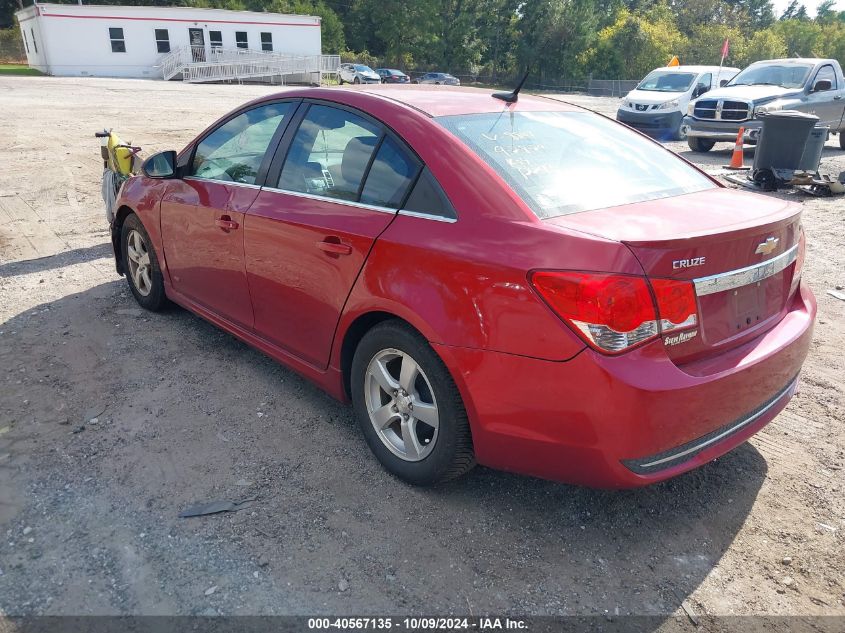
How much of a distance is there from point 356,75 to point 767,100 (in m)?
31.1

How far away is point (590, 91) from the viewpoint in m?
51.0

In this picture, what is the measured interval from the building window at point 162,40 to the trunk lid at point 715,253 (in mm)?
41969

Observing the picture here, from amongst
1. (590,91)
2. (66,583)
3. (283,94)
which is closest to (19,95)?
(283,94)

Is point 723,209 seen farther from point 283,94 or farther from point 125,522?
point 125,522

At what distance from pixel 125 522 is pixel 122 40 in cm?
4145

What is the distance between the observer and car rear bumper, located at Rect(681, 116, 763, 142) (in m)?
13.3

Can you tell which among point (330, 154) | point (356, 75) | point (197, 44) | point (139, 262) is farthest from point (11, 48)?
point (330, 154)

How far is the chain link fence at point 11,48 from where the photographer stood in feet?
153

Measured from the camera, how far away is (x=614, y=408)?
7.34 ft

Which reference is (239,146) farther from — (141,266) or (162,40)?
(162,40)

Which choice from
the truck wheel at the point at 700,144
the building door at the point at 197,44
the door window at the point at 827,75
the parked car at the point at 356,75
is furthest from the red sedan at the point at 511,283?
the building door at the point at 197,44

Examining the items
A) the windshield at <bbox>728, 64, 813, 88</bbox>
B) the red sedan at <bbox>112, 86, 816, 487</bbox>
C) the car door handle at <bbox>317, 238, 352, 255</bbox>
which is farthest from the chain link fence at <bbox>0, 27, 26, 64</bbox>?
the car door handle at <bbox>317, 238, 352, 255</bbox>

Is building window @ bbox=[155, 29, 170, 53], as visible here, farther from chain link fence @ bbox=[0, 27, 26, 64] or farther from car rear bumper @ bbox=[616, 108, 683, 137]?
car rear bumper @ bbox=[616, 108, 683, 137]

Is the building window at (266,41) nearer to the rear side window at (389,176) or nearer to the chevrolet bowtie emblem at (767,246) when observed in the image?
the rear side window at (389,176)
